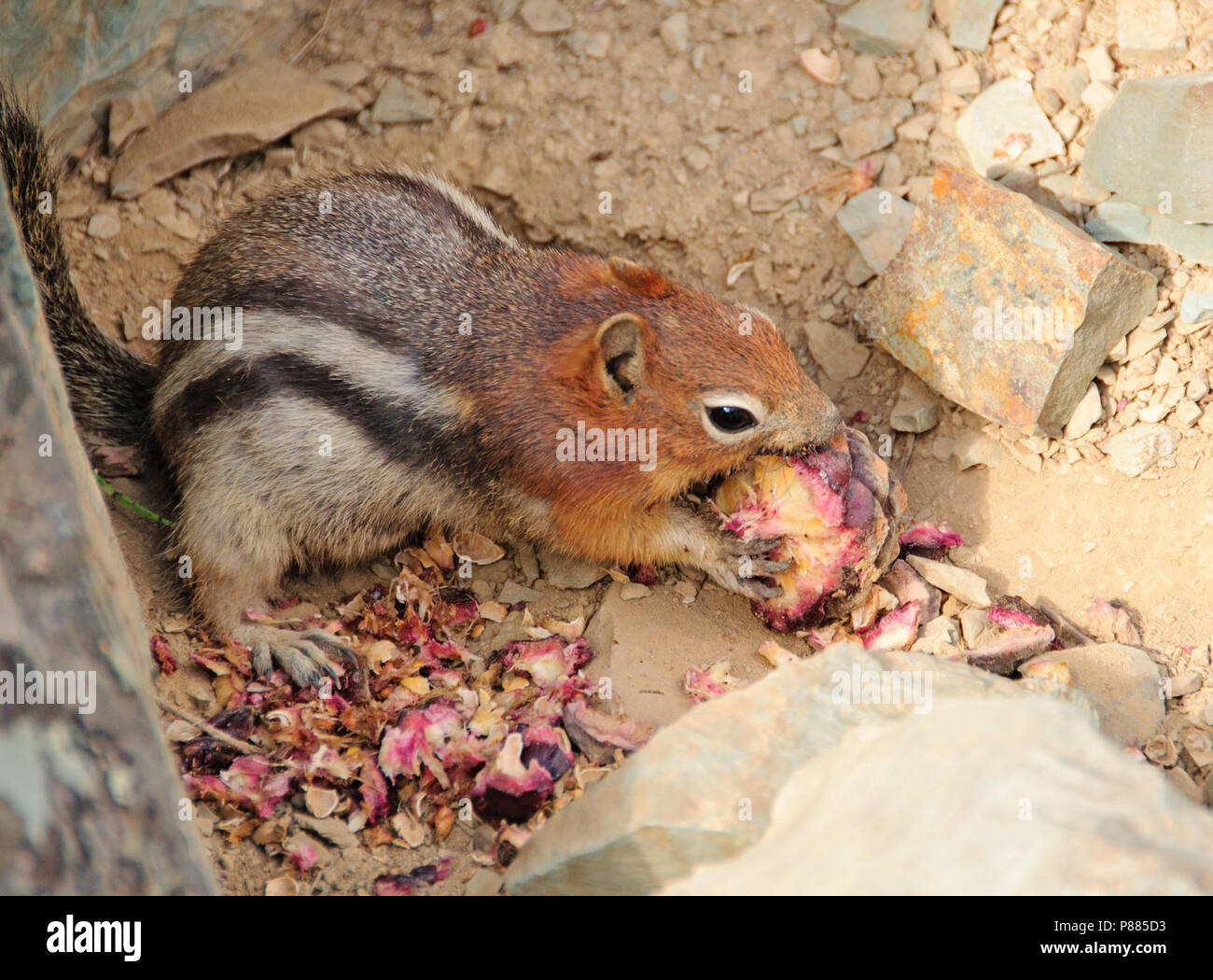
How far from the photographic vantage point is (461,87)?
5.39 meters

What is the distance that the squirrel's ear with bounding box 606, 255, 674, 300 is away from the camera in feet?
13.3

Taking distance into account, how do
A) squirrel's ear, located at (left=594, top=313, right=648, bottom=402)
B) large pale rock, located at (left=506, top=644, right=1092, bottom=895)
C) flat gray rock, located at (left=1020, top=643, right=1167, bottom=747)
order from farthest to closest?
squirrel's ear, located at (left=594, top=313, right=648, bottom=402) < flat gray rock, located at (left=1020, top=643, right=1167, bottom=747) < large pale rock, located at (left=506, top=644, right=1092, bottom=895)

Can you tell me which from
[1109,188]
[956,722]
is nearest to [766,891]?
[956,722]

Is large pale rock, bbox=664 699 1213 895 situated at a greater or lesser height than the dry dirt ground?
lesser

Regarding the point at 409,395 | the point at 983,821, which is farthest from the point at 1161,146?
the point at 983,821

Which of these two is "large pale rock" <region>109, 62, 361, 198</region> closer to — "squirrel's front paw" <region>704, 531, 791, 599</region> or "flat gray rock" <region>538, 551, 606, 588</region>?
"flat gray rock" <region>538, 551, 606, 588</region>

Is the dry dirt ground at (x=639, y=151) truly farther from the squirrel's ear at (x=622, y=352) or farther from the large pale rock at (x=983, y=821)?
the large pale rock at (x=983, y=821)

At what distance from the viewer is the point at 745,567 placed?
416 cm

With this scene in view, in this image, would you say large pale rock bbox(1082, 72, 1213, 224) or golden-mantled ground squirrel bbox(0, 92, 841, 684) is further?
large pale rock bbox(1082, 72, 1213, 224)

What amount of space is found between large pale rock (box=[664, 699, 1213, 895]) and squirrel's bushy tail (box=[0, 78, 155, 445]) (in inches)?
129

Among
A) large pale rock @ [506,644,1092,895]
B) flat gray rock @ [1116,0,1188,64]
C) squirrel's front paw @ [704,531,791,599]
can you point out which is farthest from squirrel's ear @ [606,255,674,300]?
flat gray rock @ [1116,0,1188,64]

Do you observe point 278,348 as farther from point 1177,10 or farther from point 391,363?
point 1177,10

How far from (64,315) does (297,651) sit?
163cm

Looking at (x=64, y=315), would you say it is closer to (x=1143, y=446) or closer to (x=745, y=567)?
(x=745, y=567)
